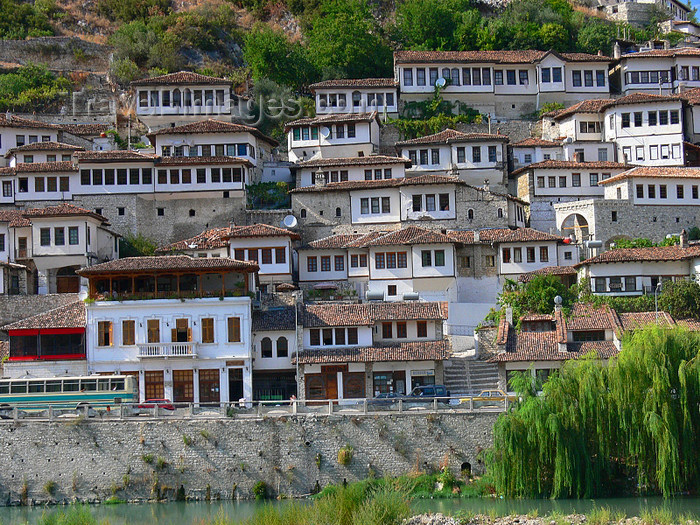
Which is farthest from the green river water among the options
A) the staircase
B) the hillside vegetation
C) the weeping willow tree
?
the hillside vegetation

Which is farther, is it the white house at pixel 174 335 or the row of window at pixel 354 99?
the row of window at pixel 354 99

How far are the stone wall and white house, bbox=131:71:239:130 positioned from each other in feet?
121

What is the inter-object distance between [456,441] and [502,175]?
31.1m

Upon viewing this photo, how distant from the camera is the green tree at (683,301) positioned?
5394 cm

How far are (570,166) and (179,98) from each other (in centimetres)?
2778

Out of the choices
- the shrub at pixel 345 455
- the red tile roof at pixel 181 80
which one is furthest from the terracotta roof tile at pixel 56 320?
the red tile roof at pixel 181 80

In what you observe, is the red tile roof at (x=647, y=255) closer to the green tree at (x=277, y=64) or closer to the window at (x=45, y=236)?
the window at (x=45, y=236)

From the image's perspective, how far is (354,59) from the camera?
85.8 metres

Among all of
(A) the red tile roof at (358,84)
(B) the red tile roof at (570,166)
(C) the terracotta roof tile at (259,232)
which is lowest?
(C) the terracotta roof tile at (259,232)

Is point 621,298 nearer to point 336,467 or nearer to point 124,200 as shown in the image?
point 336,467

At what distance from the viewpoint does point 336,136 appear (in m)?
73.1

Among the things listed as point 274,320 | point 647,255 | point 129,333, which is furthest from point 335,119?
point 129,333

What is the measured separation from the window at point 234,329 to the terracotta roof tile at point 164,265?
249 cm

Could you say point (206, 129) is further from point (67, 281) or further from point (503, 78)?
point (503, 78)
